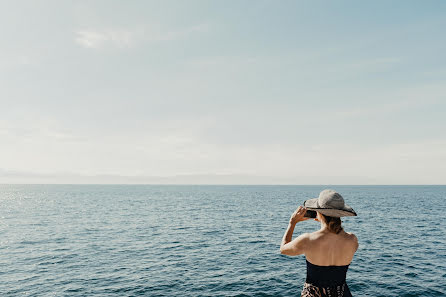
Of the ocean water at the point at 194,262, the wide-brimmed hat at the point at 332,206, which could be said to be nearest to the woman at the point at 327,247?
the wide-brimmed hat at the point at 332,206

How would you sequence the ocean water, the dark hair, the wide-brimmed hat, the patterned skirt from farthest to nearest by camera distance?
1. the ocean water
2. the patterned skirt
3. the dark hair
4. the wide-brimmed hat

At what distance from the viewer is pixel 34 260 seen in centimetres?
3088

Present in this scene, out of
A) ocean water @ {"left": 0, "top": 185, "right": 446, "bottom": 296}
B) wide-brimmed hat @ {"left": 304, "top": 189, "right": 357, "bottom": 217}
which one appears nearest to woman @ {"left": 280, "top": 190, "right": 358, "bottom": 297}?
wide-brimmed hat @ {"left": 304, "top": 189, "right": 357, "bottom": 217}

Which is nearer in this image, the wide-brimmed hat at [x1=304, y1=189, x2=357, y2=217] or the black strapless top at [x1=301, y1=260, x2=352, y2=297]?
the wide-brimmed hat at [x1=304, y1=189, x2=357, y2=217]

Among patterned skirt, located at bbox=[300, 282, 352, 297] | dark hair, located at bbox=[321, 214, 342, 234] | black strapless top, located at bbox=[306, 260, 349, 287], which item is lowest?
patterned skirt, located at bbox=[300, 282, 352, 297]

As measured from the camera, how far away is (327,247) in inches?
166

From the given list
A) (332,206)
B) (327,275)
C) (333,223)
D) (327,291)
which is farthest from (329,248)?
(327,291)

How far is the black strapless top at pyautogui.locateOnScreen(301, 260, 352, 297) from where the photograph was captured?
4.37 metres

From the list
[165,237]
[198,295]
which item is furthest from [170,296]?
[165,237]

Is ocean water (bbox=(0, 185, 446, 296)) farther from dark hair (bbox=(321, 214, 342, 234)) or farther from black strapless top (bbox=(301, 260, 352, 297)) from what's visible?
dark hair (bbox=(321, 214, 342, 234))

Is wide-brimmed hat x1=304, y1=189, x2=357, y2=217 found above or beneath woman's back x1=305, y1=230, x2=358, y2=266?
above

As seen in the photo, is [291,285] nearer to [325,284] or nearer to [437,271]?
[437,271]

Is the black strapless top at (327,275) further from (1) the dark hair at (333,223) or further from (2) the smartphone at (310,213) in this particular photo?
(2) the smartphone at (310,213)

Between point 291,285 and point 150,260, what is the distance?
1432cm
